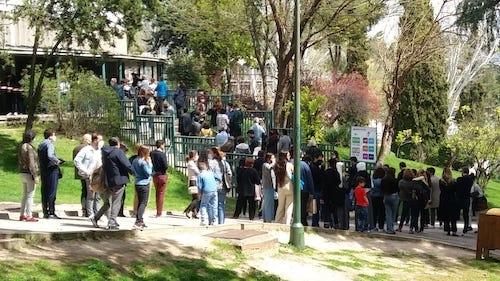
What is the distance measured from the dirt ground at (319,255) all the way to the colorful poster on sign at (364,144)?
439 cm

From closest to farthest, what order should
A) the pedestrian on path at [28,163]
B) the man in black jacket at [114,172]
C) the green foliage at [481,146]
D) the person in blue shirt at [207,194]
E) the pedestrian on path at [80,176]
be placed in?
the man in black jacket at [114,172] < the pedestrian on path at [28,163] < the pedestrian on path at [80,176] < the person in blue shirt at [207,194] < the green foliage at [481,146]

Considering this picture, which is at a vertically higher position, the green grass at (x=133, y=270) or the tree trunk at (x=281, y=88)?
the tree trunk at (x=281, y=88)

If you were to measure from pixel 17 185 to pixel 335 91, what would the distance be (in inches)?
1077

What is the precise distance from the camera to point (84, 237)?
35.8 feet

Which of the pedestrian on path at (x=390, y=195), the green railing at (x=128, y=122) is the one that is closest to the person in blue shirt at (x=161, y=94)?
the green railing at (x=128, y=122)

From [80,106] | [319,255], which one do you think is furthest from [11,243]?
[80,106]

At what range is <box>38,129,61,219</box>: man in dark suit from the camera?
12930mm

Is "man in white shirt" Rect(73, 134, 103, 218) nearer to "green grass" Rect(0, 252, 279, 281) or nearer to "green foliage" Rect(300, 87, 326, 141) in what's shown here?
"green grass" Rect(0, 252, 279, 281)

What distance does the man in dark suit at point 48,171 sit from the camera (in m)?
12.9

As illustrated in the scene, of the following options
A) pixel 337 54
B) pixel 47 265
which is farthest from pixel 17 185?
pixel 337 54

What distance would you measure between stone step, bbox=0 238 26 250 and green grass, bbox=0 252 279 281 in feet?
2.84

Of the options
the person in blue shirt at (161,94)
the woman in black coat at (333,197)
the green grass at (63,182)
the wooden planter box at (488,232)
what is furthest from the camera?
the person in blue shirt at (161,94)

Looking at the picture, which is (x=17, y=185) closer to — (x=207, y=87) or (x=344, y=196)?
(x=344, y=196)

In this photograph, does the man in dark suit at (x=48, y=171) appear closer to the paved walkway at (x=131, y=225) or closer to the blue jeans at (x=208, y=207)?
the paved walkway at (x=131, y=225)
